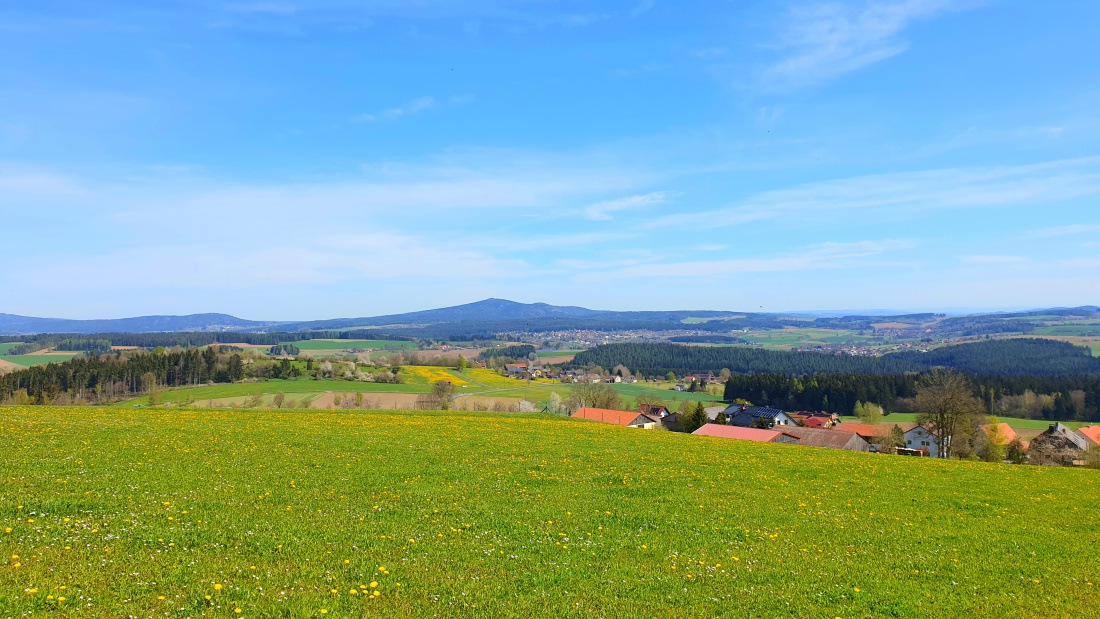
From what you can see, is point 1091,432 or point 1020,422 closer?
point 1091,432

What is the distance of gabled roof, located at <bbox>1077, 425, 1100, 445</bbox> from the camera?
80812 mm

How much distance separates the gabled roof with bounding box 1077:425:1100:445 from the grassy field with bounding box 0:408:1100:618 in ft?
260

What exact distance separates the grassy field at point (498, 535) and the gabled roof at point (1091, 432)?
79.1 m

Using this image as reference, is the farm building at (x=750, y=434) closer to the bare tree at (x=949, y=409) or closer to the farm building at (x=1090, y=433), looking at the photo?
the bare tree at (x=949, y=409)

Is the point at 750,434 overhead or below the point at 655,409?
overhead

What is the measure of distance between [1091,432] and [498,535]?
108 m

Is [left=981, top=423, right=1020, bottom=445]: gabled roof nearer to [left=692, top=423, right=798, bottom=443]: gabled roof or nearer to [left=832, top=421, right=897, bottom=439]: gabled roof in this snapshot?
[left=832, top=421, right=897, bottom=439]: gabled roof

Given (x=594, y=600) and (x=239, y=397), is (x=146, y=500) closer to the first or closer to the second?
(x=594, y=600)

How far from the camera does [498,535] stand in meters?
13.0

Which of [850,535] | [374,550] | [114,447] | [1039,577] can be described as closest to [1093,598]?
[1039,577]

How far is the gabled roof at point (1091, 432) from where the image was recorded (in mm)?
80812

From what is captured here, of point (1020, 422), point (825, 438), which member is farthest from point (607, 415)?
point (1020, 422)

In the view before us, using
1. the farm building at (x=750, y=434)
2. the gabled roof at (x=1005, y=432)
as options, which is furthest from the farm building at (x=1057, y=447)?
the farm building at (x=750, y=434)

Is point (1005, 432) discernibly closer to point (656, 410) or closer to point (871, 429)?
point (871, 429)
